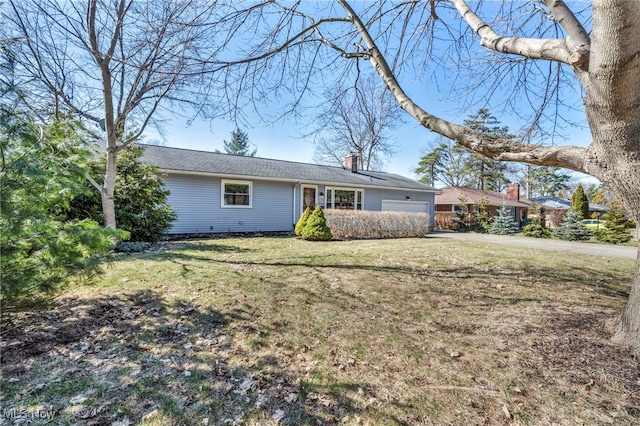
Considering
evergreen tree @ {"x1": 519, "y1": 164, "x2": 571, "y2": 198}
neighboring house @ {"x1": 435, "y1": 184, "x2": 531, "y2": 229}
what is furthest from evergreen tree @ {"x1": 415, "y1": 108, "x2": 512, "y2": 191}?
evergreen tree @ {"x1": 519, "y1": 164, "x2": 571, "y2": 198}

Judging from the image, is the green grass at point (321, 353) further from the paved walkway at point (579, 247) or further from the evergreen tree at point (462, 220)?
the evergreen tree at point (462, 220)

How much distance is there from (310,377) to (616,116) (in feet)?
10.6

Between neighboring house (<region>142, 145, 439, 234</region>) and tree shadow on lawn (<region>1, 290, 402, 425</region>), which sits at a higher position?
neighboring house (<region>142, 145, 439, 234</region>)

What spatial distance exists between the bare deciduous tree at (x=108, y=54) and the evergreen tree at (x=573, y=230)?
19.2 m

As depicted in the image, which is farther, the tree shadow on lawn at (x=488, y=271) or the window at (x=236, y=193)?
the window at (x=236, y=193)

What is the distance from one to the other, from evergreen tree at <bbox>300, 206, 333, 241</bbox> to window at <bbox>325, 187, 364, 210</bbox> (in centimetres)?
501

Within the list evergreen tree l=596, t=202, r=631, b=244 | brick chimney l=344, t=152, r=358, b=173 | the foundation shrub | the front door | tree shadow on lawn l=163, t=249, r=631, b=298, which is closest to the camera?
tree shadow on lawn l=163, t=249, r=631, b=298

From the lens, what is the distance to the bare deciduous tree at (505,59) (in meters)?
2.35

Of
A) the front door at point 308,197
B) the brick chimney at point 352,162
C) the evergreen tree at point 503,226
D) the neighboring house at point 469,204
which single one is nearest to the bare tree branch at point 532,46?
the front door at point 308,197

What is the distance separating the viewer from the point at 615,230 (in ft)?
50.4

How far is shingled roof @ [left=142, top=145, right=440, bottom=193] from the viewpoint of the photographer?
12469 millimetres

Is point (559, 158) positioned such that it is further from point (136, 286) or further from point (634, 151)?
point (136, 286)

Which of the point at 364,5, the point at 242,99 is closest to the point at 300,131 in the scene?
the point at 242,99

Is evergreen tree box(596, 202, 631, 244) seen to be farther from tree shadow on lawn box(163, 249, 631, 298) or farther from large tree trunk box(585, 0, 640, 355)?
large tree trunk box(585, 0, 640, 355)
